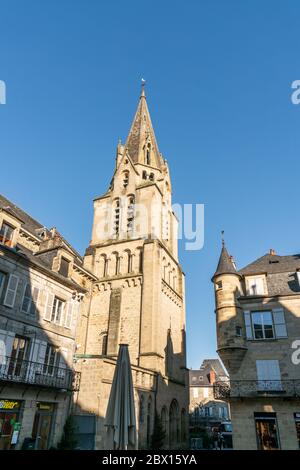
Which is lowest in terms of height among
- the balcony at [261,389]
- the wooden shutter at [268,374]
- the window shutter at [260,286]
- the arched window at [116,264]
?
the balcony at [261,389]

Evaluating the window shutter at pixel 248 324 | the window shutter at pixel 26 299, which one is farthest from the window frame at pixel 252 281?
the window shutter at pixel 26 299

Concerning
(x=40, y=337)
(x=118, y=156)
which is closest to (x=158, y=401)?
(x=40, y=337)

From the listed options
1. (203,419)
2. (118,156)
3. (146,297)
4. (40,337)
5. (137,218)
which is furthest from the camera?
(203,419)

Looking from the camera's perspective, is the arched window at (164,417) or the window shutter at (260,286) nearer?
the window shutter at (260,286)

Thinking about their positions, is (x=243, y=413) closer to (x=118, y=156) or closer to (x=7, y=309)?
(x=7, y=309)

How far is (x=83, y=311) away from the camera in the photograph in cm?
2844

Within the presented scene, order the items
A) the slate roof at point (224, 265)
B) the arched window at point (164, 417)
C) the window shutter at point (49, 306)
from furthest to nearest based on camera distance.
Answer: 1. the arched window at point (164, 417)
2. the slate roof at point (224, 265)
3. the window shutter at point (49, 306)

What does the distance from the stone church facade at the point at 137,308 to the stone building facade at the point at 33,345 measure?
1.44 meters

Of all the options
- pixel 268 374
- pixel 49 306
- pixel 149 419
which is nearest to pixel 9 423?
pixel 49 306

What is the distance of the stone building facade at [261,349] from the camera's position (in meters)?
17.8

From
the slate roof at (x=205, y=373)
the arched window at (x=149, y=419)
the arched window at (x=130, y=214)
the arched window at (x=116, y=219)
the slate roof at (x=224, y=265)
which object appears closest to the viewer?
the arched window at (x=149, y=419)

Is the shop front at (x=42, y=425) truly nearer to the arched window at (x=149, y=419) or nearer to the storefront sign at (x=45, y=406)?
the storefront sign at (x=45, y=406)

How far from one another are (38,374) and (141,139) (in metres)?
33.0

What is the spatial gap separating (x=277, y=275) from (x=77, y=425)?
49.4 ft
